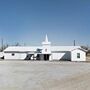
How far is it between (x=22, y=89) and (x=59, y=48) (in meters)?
40.7

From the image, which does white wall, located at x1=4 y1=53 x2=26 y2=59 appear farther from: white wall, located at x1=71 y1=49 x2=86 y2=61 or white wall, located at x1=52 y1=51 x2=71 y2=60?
white wall, located at x1=71 y1=49 x2=86 y2=61

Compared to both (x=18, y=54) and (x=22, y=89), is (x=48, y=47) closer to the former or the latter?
(x=18, y=54)

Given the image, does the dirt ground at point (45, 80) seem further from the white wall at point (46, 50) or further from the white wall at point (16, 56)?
the white wall at point (16, 56)

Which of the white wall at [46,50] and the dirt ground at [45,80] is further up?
the white wall at [46,50]

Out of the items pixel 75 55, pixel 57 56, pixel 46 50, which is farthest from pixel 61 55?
pixel 75 55

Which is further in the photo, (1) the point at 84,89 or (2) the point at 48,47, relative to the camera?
(2) the point at 48,47

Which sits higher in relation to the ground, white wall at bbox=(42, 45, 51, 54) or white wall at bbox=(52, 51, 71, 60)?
white wall at bbox=(42, 45, 51, 54)

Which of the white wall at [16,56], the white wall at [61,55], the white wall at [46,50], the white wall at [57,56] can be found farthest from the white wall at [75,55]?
the white wall at [16,56]

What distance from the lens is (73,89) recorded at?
10.7m

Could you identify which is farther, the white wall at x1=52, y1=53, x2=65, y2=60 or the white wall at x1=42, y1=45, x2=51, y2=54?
the white wall at x1=52, y1=53, x2=65, y2=60

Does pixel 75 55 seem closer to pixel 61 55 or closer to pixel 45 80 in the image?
pixel 61 55

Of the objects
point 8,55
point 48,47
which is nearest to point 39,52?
point 48,47

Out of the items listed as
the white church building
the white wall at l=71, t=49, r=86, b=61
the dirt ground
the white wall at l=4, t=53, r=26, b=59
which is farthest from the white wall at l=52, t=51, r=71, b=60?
the dirt ground

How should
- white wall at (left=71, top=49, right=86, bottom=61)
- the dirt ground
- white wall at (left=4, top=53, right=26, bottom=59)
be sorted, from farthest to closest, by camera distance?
white wall at (left=4, top=53, right=26, bottom=59) < white wall at (left=71, top=49, right=86, bottom=61) < the dirt ground
